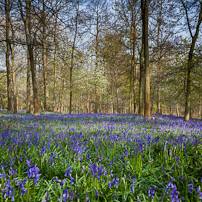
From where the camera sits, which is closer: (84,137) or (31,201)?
(31,201)

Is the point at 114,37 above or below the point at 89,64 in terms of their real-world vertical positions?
above

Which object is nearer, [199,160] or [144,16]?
[199,160]

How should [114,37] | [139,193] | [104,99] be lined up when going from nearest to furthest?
[139,193]
[114,37]
[104,99]

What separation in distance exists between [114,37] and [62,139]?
13.7 meters

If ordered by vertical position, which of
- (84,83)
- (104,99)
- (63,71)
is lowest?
(104,99)

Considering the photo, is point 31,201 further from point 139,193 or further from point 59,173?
point 139,193

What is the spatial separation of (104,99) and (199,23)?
1588cm

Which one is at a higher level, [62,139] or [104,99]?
[104,99]

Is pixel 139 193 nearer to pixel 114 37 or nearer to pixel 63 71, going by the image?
pixel 114 37

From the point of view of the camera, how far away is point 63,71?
2095cm

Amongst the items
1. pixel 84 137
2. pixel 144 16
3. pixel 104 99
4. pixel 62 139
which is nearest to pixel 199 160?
pixel 84 137

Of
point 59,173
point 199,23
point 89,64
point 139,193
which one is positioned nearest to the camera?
point 139,193

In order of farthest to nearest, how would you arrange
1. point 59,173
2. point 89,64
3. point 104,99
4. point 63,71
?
point 104,99 < point 63,71 < point 89,64 < point 59,173

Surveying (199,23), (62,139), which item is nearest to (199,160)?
(62,139)
